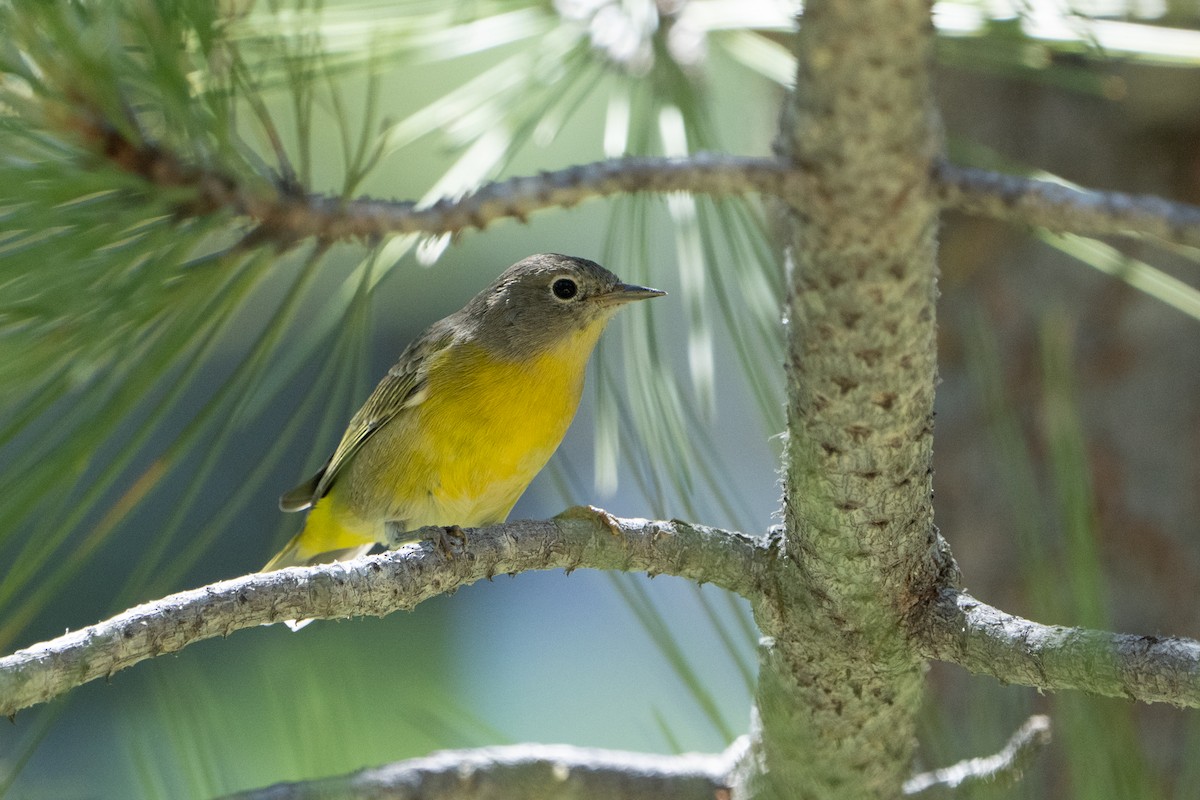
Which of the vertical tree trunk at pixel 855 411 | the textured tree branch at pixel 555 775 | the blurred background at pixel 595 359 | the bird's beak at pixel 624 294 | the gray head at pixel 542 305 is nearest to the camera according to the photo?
the vertical tree trunk at pixel 855 411

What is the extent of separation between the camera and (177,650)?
1482 mm

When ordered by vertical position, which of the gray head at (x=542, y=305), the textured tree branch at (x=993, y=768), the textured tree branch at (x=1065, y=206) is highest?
the textured tree branch at (x=1065, y=206)

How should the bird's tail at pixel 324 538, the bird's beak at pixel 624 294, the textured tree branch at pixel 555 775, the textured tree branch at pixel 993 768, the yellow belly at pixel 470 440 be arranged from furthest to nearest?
the bird's tail at pixel 324 538
the yellow belly at pixel 470 440
the bird's beak at pixel 624 294
the textured tree branch at pixel 555 775
the textured tree branch at pixel 993 768

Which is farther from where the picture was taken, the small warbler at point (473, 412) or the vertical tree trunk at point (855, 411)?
the small warbler at point (473, 412)

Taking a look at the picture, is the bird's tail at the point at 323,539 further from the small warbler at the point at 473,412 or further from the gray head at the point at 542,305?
the gray head at the point at 542,305

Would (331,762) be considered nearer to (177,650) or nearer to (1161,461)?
(177,650)

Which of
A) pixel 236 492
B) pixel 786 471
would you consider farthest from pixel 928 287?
pixel 236 492

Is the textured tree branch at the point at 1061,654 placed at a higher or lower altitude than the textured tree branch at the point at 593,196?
lower

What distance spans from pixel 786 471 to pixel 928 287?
1.36ft

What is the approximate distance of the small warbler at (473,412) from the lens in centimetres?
317

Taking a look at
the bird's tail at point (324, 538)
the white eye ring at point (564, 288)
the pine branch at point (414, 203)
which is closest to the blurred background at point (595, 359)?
the pine branch at point (414, 203)

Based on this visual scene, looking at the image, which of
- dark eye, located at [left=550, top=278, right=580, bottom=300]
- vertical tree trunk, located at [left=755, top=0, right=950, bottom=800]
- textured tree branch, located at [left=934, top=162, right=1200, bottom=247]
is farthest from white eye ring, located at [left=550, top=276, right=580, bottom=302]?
textured tree branch, located at [left=934, top=162, right=1200, bottom=247]

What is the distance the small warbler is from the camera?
10.4ft

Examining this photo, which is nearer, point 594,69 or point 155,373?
point 155,373
